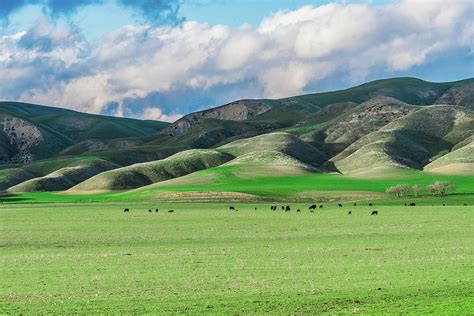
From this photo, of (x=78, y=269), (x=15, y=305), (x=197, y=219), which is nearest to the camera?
(x=15, y=305)

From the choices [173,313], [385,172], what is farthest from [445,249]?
[385,172]

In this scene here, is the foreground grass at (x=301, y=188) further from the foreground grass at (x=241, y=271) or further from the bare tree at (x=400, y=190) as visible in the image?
the foreground grass at (x=241, y=271)

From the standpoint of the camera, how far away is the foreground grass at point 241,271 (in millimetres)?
26359

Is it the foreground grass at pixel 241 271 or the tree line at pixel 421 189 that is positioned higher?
the tree line at pixel 421 189

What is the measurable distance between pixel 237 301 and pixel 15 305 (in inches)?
334

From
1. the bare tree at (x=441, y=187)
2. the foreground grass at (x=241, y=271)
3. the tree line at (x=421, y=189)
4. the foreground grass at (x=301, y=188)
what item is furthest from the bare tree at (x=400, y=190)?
the foreground grass at (x=241, y=271)

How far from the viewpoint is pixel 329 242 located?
50125 mm

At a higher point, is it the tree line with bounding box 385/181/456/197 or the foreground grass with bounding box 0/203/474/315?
the tree line with bounding box 385/181/456/197

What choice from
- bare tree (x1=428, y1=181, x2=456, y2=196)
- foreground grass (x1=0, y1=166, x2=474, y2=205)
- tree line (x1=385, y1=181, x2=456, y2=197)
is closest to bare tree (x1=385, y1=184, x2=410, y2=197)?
tree line (x1=385, y1=181, x2=456, y2=197)

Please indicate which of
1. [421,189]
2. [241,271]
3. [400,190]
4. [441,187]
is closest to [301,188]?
[400,190]

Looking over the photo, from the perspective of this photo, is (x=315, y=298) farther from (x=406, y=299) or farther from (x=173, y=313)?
(x=173, y=313)

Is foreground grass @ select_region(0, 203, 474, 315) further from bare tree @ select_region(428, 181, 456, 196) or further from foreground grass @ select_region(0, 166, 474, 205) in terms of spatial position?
bare tree @ select_region(428, 181, 456, 196)

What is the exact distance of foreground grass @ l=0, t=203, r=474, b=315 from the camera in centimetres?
2636

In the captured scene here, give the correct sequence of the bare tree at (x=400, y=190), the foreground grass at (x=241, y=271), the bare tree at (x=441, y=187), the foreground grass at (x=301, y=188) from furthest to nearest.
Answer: the bare tree at (x=400, y=190), the foreground grass at (x=301, y=188), the bare tree at (x=441, y=187), the foreground grass at (x=241, y=271)
